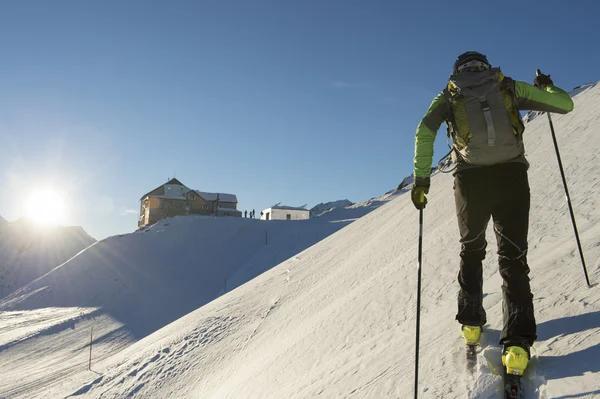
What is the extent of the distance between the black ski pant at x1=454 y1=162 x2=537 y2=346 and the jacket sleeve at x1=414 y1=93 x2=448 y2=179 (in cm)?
26

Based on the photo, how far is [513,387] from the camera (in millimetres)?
2504

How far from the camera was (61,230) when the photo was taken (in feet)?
297

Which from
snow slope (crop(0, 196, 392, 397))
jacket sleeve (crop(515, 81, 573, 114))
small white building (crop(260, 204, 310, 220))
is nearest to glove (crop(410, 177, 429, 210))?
jacket sleeve (crop(515, 81, 573, 114))

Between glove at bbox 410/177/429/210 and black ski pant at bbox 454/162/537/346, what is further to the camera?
glove at bbox 410/177/429/210

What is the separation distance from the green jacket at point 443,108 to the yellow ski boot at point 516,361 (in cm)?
141

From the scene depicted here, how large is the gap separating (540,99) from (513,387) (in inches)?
80.4

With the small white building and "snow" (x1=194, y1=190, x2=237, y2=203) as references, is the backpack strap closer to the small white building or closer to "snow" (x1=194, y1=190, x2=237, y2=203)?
the small white building

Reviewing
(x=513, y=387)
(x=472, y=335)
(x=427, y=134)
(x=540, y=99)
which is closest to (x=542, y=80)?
(x=540, y=99)

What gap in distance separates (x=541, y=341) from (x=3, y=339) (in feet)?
99.6

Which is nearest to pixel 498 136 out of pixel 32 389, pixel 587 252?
pixel 587 252

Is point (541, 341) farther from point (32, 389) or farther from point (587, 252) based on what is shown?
point (32, 389)

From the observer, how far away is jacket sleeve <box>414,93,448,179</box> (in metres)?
3.30

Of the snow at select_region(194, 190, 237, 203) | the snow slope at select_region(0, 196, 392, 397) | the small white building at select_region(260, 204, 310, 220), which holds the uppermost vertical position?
the snow at select_region(194, 190, 237, 203)

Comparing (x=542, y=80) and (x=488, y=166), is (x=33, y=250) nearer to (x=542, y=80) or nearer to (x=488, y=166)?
(x=488, y=166)
